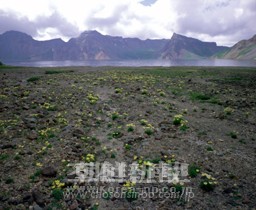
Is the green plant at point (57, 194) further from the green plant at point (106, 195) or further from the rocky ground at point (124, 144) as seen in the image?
the green plant at point (106, 195)

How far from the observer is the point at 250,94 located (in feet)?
111

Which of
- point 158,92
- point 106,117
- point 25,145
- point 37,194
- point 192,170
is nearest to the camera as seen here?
point 37,194

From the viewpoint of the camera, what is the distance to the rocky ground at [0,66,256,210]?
40.5 feet

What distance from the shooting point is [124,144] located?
17.6 meters

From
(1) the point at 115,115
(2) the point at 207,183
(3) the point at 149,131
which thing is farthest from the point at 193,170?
(1) the point at 115,115

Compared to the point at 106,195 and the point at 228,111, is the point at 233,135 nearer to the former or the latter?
the point at 228,111

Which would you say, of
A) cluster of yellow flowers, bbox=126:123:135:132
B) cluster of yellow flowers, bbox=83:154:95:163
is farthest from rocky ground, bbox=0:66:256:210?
cluster of yellow flowers, bbox=126:123:135:132

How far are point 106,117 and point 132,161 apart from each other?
8276 millimetres

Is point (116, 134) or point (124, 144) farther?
point (116, 134)

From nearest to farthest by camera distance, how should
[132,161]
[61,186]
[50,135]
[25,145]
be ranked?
[61,186] → [132,161] → [25,145] → [50,135]

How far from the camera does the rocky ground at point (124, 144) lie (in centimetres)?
1236

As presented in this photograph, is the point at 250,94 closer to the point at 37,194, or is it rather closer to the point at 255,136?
the point at 255,136

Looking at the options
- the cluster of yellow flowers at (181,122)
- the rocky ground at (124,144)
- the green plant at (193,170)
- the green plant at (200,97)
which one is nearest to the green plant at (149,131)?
the rocky ground at (124,144)

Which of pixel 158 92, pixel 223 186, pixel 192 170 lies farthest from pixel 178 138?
pixel 158 92
